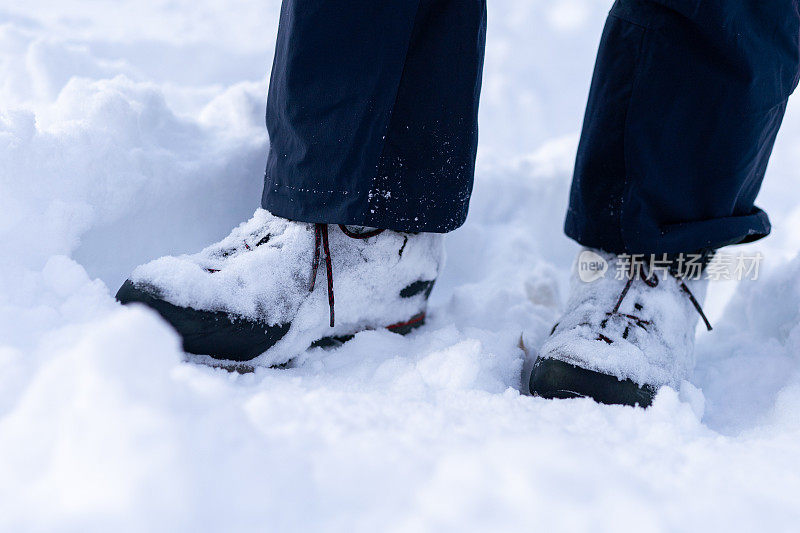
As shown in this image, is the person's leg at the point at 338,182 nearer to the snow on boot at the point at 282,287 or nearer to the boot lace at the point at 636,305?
the snow on boot at the point at 282,287

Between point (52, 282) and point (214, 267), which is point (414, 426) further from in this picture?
point (52, 282)

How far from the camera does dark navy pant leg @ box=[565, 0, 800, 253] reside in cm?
82

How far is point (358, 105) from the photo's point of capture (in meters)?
0.68

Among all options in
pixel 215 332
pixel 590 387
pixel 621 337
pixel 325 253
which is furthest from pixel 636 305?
pixel 215 332

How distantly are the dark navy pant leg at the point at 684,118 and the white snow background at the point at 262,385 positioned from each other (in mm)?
241

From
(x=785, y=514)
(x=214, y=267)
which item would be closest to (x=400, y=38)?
(x=214, y=267)

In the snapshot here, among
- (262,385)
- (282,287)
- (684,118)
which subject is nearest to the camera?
(262,385)

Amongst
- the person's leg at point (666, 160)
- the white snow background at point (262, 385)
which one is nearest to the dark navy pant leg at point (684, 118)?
the person's leg at point (666, 160)

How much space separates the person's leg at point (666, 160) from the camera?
797 millimetres

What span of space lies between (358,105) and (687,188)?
554 millimetres

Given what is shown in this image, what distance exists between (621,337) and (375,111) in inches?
18.4

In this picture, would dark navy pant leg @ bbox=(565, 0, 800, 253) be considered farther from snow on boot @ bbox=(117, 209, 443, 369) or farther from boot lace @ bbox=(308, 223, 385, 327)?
boot lace @ bbox=(308, 223, 385, 327)

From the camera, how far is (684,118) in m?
0.86

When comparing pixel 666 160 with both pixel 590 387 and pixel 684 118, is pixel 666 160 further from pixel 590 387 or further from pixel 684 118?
pixel 590 387
